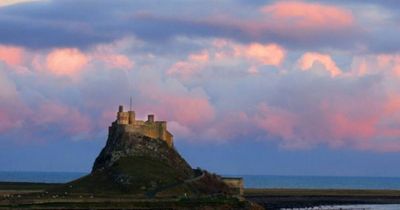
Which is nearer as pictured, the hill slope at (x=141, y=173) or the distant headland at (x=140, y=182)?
the distant headland at (x=140, y=182)

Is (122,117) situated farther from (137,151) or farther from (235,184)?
(235,184)

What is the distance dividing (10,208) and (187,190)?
3423cm

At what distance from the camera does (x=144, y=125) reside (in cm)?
14562

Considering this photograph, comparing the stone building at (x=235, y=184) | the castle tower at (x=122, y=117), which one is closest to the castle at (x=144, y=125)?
the castle tower at (x=122, y=117)

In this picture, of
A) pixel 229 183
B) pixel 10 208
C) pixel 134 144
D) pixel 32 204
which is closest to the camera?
pixel 10 208

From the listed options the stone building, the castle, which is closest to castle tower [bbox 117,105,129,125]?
the castle

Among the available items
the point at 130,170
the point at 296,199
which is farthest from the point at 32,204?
the point at 296,199

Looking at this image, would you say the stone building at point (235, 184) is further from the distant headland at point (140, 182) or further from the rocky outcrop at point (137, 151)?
the rocky outcrop at point (137, 151)

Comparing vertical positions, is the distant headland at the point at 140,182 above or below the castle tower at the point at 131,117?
below

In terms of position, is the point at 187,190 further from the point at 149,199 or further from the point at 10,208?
the point at 10,208

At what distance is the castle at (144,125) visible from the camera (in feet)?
474

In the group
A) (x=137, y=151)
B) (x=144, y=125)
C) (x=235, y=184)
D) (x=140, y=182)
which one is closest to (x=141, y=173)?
(x=140, y=182)

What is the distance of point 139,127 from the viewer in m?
145

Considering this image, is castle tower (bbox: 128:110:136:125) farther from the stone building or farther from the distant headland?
the stone building
